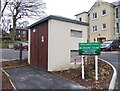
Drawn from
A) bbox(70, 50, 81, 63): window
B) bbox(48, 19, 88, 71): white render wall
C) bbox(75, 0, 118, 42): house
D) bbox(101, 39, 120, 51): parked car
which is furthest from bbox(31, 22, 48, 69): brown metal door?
bbox(75, 0, 118, 42): house

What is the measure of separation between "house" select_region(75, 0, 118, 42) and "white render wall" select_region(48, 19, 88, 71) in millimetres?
28819

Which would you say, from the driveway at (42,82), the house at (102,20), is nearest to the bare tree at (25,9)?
the house at (102,20)

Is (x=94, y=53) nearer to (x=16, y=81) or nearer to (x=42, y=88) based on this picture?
(x=42, y=88)

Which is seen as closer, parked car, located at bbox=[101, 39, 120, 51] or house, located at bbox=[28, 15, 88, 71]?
house, located at bbox=[28, 15, 88, 71]

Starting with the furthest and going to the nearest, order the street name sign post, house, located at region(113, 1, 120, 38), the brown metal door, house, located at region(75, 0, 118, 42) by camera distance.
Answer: house, located at region(75, 0, 118, 42), house, located at region(113, 1, 120, 38), the brown metal door, the street name sign post

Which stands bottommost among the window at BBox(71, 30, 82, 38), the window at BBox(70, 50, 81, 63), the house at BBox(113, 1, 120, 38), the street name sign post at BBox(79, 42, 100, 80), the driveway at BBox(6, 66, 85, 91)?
the driveway at BBox(6, 66, 85, 91)

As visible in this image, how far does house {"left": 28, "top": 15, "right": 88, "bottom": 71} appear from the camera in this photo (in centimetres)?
1123

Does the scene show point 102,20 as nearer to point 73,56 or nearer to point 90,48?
point 73,56

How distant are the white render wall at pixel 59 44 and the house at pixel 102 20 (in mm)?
28819

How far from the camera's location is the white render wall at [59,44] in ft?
36.7

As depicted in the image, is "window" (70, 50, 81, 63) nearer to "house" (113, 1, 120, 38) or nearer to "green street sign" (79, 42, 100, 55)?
"green street sign" (79, 42, 100, 55)

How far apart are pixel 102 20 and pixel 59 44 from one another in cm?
3246

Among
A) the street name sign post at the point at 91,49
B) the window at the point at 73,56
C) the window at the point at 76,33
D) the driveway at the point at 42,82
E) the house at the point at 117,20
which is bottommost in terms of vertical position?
the driveway at the point at 42,82

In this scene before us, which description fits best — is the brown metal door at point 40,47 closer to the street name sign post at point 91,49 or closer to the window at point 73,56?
the window at point 73,56
